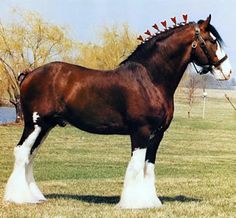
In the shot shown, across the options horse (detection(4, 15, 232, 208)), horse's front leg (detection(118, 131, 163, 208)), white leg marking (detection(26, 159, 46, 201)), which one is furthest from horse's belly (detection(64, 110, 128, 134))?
white leg marking (detection(26, 159, 46, 201))

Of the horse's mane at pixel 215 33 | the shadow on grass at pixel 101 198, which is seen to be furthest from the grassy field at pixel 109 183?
the horse's mane at pixel 215 33

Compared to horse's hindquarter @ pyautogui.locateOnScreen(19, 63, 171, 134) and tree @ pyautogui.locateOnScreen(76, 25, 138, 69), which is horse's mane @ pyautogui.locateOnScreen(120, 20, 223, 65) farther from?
tree @ pyautogui.locateOnScreen(76, 25, 138, 69)

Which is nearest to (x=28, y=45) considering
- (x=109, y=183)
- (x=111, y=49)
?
(x=111, y=49)

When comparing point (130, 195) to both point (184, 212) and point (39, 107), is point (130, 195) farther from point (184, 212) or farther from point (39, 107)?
point (39, 107)

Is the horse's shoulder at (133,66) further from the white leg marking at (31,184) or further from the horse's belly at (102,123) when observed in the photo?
the white leg marking at (31,184)

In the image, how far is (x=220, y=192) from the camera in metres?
10.1

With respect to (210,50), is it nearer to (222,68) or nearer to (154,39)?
(222,68)

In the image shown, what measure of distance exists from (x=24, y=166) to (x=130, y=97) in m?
1.98

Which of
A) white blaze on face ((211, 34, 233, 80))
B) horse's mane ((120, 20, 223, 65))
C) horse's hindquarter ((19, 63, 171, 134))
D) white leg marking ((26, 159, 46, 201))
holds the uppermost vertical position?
horse's mane ((120, 20, 223, 65))

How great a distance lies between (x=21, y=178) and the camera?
830 centimetres

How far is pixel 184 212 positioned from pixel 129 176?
0.93 meters

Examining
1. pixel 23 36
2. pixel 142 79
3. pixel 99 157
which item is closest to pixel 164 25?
pixel 142 79

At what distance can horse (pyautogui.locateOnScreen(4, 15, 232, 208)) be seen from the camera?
7891mm

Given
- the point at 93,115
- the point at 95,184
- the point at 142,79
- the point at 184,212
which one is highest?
the point at 142,79
